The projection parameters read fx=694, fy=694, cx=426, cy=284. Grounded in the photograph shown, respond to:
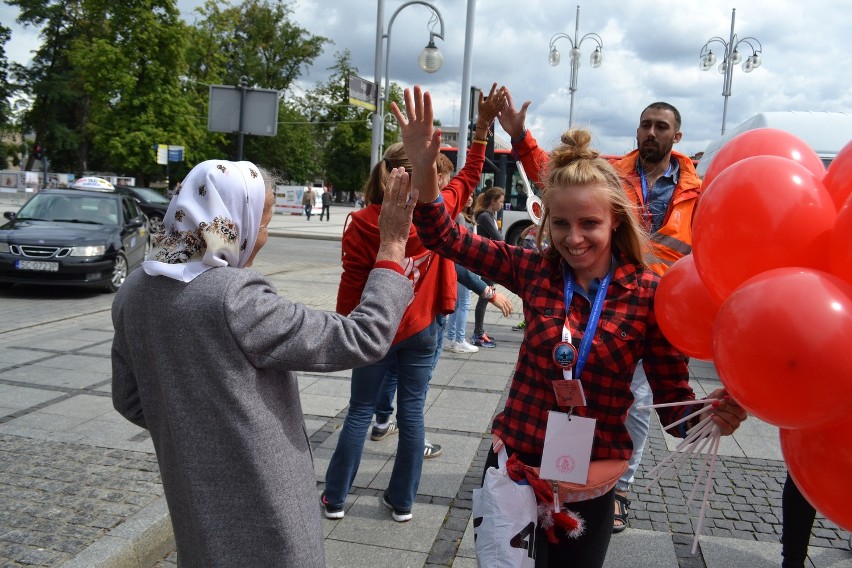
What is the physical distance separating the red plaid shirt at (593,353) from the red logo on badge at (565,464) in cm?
8

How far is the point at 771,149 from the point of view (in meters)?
1.78

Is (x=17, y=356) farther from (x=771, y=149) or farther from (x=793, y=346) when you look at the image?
(x=793, y=346)

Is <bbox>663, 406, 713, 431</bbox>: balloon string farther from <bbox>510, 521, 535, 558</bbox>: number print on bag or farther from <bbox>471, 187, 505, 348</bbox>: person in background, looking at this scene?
<bbox>471, 187, 505, 348</bbox>: person in background

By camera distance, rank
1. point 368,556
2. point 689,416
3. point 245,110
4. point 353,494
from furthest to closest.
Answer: point 245,110
point 353,494
point 368,556
point 689,416

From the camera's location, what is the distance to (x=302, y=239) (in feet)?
79.9

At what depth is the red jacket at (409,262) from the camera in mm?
3225

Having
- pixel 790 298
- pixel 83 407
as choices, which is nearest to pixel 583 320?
pixel 790 298

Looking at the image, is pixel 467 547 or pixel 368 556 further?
pixel 467 547

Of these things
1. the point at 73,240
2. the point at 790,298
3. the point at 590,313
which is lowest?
the point at 73,240

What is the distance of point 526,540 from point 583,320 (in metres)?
0.65

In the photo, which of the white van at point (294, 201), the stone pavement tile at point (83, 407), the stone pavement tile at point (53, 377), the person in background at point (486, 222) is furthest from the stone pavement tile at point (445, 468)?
the white van at point (294, 201)

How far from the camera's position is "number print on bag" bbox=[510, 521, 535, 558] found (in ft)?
6.30

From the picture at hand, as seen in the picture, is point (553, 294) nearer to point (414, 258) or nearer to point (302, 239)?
point (414, 258)

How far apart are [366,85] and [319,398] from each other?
9458 millimetres
